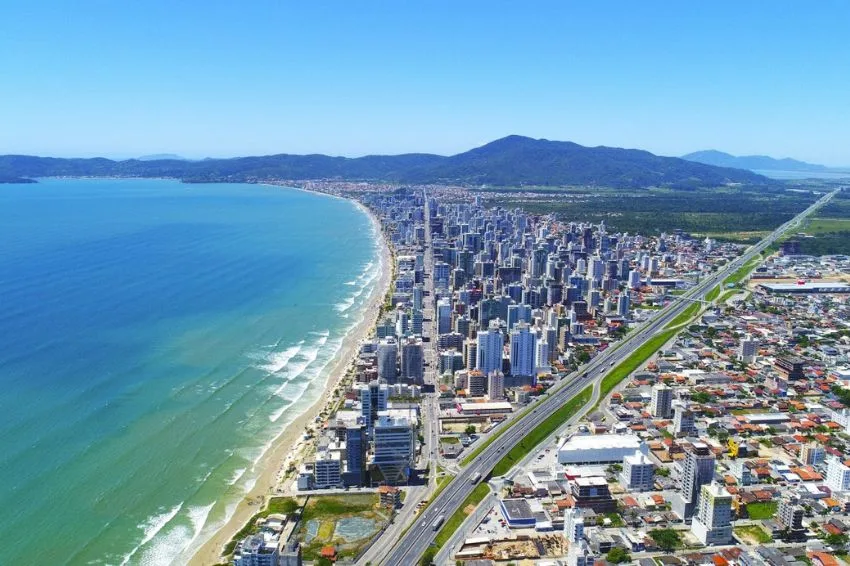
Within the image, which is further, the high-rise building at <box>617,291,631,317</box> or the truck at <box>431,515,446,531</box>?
the high-rise building at <box>617,291,631,317</box>

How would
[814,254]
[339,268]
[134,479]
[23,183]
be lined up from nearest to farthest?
[134,479] < [339,268] < [814,254] < [23,183]

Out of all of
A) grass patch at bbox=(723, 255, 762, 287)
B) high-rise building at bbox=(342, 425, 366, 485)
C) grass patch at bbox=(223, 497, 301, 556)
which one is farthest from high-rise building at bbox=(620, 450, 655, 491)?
grass patch at bbox=(723, 255, 762, 287)

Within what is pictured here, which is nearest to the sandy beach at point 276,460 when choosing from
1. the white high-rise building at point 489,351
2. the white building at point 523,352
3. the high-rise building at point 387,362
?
the high-rise building at point 387,362

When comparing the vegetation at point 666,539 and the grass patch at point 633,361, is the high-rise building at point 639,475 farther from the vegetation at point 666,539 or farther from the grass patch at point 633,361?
the grass patch at point 633,361

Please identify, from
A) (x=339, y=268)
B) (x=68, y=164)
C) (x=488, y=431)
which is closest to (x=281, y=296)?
(x=339, y=268)

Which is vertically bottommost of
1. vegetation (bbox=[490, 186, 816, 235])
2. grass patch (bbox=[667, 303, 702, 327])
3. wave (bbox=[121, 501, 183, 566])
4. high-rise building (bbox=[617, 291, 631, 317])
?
wave (bbox=[121, 501, 183, 566])

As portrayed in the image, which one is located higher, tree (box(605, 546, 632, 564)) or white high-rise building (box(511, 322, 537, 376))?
white high-rise building (box(511, 322, 537, 376))

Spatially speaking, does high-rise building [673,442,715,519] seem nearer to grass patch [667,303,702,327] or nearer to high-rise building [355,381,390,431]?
high-rise building [355,381,390,431]

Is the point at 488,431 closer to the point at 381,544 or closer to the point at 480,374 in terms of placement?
the point at 480,374
